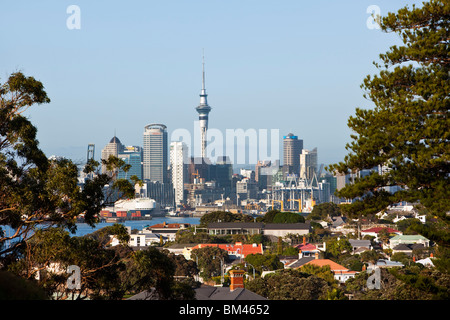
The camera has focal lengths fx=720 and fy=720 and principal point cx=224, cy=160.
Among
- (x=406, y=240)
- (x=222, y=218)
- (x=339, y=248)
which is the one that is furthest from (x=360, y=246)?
(x=222, y=218)

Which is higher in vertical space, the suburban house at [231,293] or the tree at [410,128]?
the tree at [410,128]

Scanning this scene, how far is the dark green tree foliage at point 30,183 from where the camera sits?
15484 mm

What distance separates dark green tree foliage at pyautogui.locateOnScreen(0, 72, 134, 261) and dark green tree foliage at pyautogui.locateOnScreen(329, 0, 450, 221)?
5.73 m

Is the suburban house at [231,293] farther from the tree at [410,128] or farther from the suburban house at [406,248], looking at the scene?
the suburban house at [406,248]

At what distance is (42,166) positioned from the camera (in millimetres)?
16375

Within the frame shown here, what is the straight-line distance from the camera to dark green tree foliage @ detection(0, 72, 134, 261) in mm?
15484

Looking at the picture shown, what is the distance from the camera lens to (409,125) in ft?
52.7

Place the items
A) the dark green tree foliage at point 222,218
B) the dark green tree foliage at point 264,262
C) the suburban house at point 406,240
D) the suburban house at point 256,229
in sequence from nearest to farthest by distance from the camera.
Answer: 1. the dark green tree foliage at point 264,262
2. the suburban house at point 406,240
3. the suburban house at point 256,229
4. the dark green tree foliage at point 222,218

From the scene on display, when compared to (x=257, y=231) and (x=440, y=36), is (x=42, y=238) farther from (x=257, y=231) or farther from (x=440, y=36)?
(x=257, y=231)

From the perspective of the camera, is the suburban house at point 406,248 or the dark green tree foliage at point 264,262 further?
the suburban house at point 406,248

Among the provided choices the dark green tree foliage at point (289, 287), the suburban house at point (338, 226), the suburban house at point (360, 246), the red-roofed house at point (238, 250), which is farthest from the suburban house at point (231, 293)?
the suburban house at point (338, 226)

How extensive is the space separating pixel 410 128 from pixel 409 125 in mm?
164

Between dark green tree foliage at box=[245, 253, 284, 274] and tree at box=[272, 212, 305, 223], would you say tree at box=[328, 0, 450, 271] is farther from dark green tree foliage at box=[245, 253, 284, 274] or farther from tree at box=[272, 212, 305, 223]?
tree at box=[272, 212, 305, 223]
